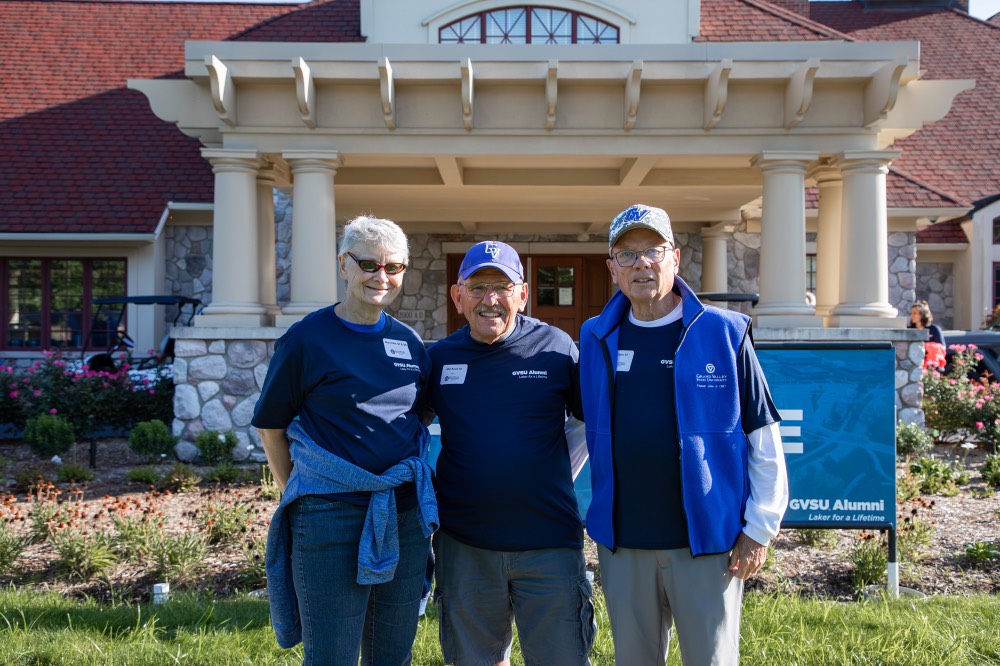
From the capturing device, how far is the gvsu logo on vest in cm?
260

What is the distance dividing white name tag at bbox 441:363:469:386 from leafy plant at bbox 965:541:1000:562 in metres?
4.23

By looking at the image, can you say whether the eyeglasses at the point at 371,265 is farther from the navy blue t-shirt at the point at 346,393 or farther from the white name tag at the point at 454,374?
the white name tag at the point at 454,374

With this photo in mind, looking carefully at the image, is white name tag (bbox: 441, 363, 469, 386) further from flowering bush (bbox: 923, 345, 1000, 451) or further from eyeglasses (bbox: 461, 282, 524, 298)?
flowering bush (bbox: 923, 345, 1000, 451)

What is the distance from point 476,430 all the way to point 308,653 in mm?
925

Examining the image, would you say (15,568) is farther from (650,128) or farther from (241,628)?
(650,128)

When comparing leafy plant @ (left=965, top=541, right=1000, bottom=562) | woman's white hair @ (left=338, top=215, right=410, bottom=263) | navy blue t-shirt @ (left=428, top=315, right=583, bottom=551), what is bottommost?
leafy plant @ (left=965, top=541, right=1000, bottom=562)

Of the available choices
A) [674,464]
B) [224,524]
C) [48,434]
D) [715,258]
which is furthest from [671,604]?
[715,258]

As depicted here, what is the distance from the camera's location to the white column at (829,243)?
32.0 ft

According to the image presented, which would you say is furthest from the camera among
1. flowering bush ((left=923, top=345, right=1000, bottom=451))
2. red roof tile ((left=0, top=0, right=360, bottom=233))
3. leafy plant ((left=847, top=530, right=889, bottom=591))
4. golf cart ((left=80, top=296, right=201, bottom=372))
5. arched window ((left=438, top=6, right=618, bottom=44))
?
red roof tile ((left=0, top=0, right=360, bottom=233))

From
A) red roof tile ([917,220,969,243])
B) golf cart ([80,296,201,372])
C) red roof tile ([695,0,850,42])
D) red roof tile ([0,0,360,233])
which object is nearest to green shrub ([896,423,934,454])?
red roof tile ([695,0,850,42])

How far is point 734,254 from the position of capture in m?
14.7

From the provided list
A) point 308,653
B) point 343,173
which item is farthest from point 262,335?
point 308,653

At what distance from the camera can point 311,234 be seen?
29.1ft

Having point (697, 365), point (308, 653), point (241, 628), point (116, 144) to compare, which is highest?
point (116, 144)
